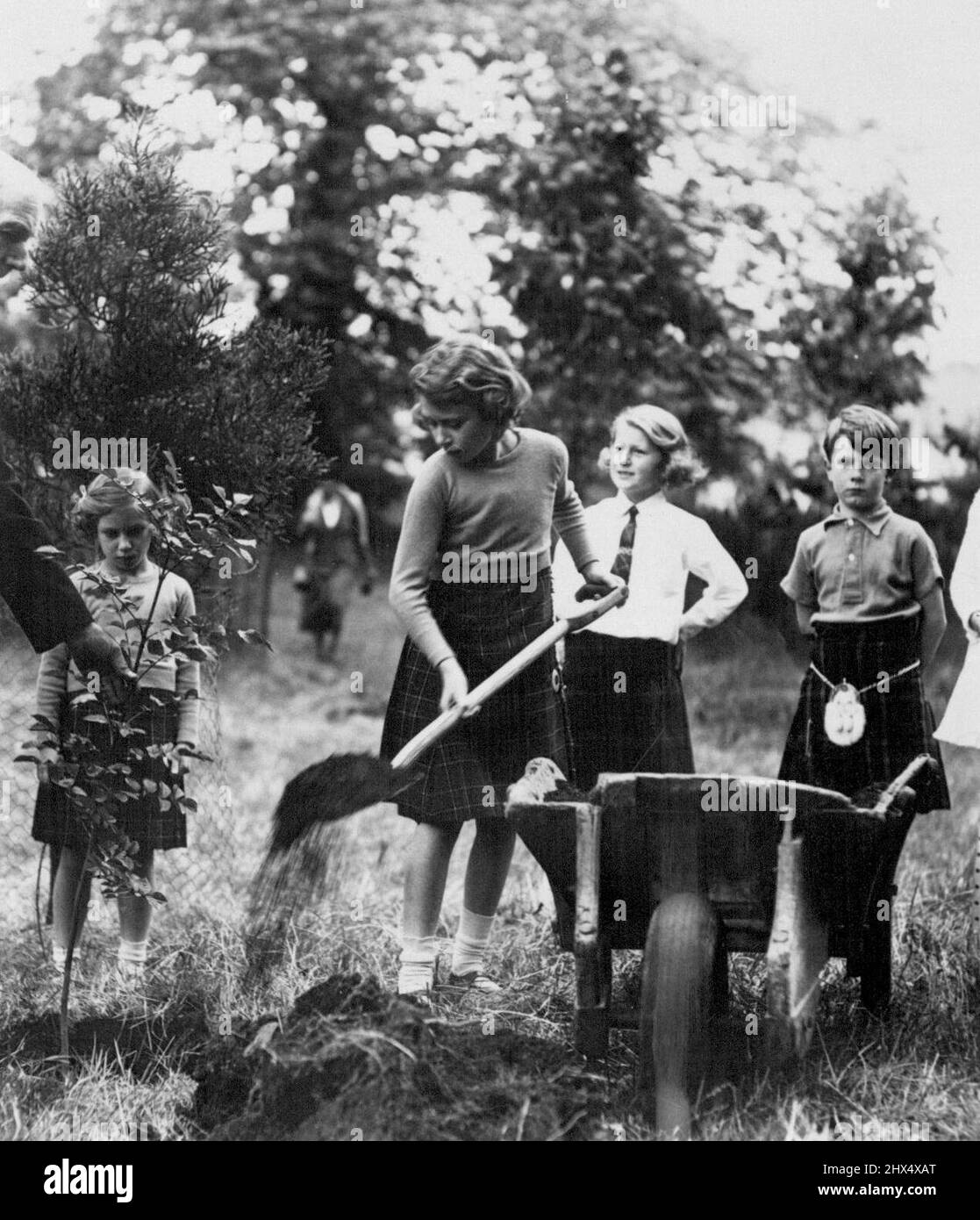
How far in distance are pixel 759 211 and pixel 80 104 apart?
8.32 feet

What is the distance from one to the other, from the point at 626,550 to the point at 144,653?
155 cm

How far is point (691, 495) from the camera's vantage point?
5664 mm

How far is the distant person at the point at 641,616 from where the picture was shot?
5008mm

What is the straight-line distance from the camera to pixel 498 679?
4.45 m

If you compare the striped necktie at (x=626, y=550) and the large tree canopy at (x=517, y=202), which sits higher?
the large tree canopy at (x=517, y=202)

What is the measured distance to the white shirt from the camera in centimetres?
500

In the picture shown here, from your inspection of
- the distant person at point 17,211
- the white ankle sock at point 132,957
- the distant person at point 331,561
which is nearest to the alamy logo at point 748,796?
the white ankle sock at point 132,957

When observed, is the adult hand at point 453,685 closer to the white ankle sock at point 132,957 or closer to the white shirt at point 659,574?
the white shirt at point 659,574

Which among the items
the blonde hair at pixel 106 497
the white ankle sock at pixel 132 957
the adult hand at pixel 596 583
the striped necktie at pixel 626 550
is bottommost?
the white ankle sock at pixel 132 957

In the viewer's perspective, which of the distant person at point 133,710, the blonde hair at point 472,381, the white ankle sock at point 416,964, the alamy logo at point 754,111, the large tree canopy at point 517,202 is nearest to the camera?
the blonde hair at point 472,381

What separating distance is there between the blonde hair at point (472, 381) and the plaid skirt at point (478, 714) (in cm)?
53

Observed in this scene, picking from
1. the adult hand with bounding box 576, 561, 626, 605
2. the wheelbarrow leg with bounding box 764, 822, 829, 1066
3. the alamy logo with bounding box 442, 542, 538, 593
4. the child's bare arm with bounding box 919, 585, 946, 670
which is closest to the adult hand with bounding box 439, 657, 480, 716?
the alamy logo with bounding box 442, 542, 538, 593

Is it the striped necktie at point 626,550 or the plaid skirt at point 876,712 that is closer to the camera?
the plaid skirt at point 876,712
